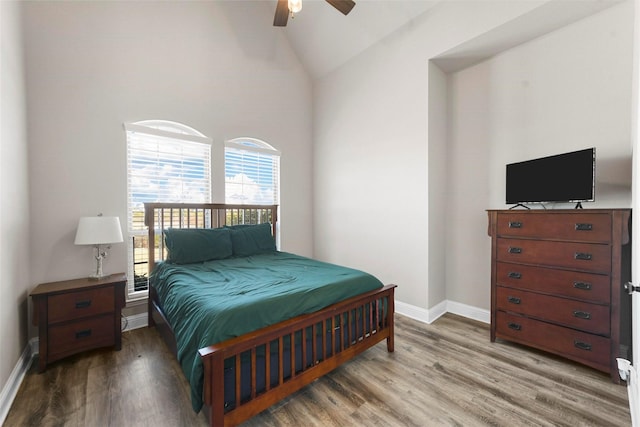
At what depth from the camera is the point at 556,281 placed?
2178 millimetres

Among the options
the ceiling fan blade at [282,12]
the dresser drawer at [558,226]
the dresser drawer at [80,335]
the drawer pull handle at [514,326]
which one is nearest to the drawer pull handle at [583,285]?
the dresser drawer at [558,226]

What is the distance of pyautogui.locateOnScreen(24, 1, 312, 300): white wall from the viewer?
2.42 metres

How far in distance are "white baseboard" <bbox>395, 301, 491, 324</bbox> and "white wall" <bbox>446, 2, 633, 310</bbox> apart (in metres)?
0.08

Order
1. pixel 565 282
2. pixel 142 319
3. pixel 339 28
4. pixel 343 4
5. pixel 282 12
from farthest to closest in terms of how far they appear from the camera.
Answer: pixel 339 28, pixel 142 319, pixel 282 12, pixel 343 4, pixel 565 282

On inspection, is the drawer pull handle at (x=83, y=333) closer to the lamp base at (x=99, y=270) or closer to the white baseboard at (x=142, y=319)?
the white baseboard at (x=142, y=319)

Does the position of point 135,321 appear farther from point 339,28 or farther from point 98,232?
point 339,28

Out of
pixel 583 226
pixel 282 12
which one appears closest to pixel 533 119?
pixel 583 226

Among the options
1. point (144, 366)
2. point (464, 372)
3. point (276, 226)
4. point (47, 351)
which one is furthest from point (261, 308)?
point (276, 226)

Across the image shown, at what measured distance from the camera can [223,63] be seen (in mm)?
3469

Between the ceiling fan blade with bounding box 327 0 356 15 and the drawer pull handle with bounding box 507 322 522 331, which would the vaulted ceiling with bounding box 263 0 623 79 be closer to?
the ceiling fan blade with bounding box 327 0 356 15

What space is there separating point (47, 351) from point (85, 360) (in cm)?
26

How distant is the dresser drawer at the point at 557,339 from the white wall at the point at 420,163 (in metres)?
0.61

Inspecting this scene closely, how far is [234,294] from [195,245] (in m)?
1.26

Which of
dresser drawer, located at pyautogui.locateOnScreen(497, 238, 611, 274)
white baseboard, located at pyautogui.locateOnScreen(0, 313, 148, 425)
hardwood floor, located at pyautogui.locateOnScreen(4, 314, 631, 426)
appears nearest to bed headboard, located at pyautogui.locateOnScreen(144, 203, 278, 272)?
white baseboard, located at pyautogui.locateOnScreen(0, 313, 148, 425)
